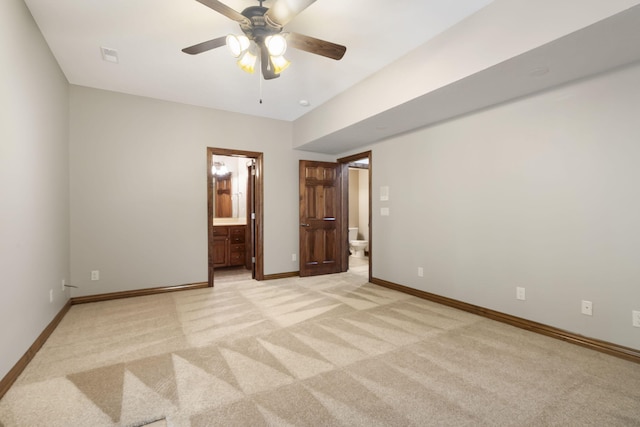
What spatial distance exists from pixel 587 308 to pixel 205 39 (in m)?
4.07

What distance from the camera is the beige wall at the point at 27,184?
6.17 feet

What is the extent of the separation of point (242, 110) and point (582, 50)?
397cm

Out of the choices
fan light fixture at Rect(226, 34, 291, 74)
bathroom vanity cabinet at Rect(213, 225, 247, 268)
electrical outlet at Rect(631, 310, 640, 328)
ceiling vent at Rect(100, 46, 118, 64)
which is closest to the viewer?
fan light fixture at Rect(226, 34, 291, 74)

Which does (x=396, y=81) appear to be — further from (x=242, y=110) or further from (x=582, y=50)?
(x=242, y=110)

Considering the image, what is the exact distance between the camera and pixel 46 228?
2.69 meters

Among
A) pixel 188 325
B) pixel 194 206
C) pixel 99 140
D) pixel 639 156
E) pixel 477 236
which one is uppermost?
pixel 99 140

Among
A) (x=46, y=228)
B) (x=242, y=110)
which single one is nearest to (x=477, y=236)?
(x=242, y=110)

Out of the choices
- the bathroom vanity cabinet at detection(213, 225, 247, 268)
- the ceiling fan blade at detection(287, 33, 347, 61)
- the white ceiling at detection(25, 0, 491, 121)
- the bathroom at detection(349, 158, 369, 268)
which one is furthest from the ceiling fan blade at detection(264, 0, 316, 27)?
the bathroom at detection(349, 158, 369, 268)

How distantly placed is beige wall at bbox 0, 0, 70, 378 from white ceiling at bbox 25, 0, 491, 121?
302 mm

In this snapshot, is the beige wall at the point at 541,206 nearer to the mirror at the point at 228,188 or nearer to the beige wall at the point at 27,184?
the beige wall at the point at 27,184

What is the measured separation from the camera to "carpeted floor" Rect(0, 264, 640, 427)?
1.61 meters

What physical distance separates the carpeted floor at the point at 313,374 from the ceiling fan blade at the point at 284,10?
243 cm

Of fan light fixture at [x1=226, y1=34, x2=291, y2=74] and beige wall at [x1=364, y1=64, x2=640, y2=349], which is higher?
fan light fixture at [x1=226, y1=34, x2=291, y2=74]

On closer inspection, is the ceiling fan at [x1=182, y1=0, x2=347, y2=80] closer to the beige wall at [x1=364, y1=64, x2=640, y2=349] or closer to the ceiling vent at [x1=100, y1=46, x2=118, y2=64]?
the ceiling vent at [x1=100, y1=46, x2=118, y2=64]
